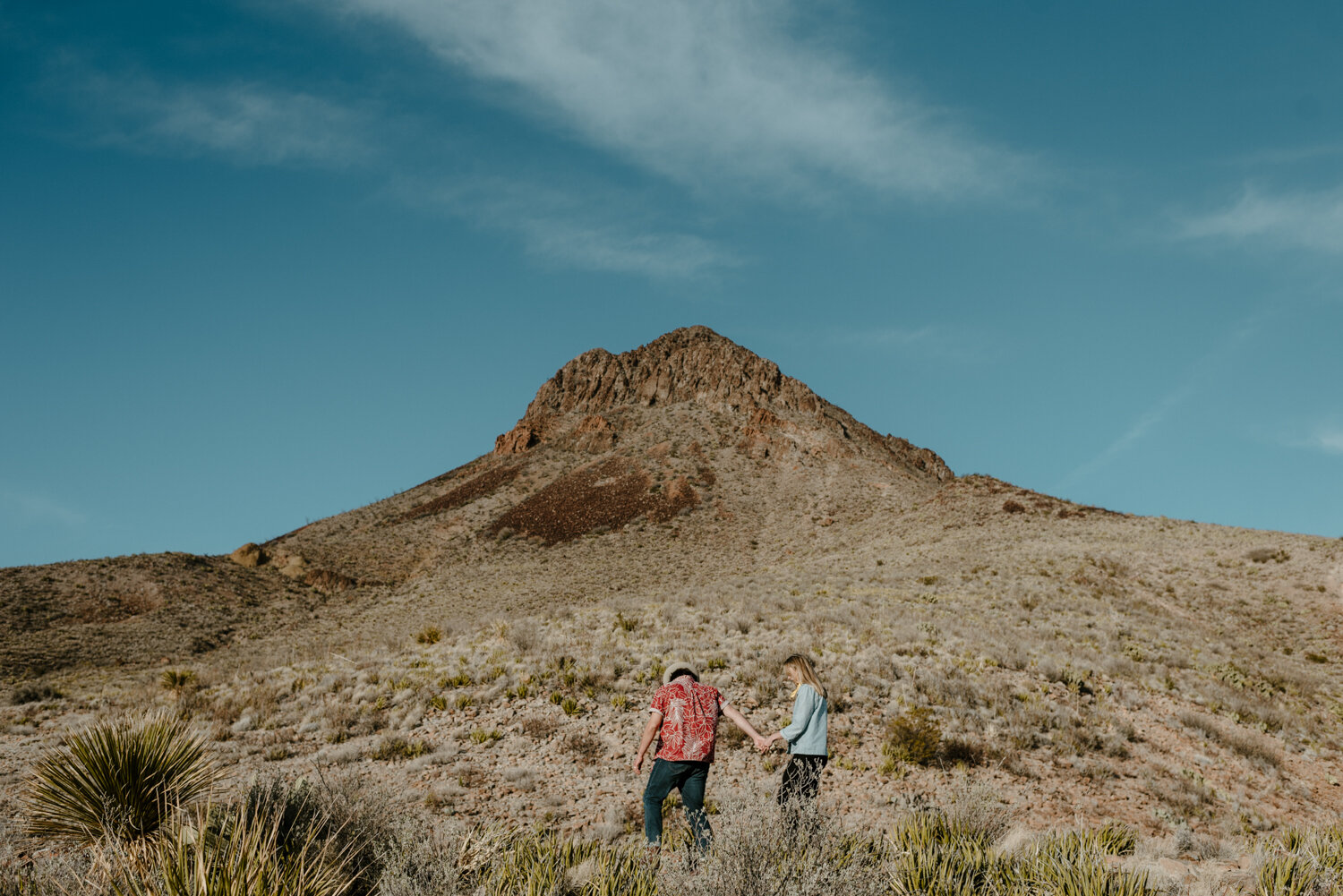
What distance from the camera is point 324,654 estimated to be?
663 inches

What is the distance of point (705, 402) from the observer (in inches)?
3059

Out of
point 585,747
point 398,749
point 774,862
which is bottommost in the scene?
point 398,749

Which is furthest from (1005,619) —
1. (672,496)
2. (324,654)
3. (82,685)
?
(672,496)

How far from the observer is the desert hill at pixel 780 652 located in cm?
895

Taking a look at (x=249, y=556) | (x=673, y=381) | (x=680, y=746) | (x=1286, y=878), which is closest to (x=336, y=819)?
(x=680, y=746)

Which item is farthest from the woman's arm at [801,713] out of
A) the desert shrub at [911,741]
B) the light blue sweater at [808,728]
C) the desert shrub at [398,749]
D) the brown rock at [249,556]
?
the brown rock at [249,556]

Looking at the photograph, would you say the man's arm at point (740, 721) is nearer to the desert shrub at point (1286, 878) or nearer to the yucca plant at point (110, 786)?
the desert shrub at point (1286, 878)

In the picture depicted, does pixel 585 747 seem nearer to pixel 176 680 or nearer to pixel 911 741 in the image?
pixel 911 741

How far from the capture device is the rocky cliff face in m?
67.9

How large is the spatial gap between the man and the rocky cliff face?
2321 inches

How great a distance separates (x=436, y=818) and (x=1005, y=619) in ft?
52.6

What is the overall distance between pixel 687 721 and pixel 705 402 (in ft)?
238

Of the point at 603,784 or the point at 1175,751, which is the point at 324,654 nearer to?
the point at 603,784

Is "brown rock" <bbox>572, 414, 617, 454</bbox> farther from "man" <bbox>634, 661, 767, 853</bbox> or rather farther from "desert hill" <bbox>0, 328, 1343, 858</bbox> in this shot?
"man" <bbox>634, 661, 767, 853</bbox>
